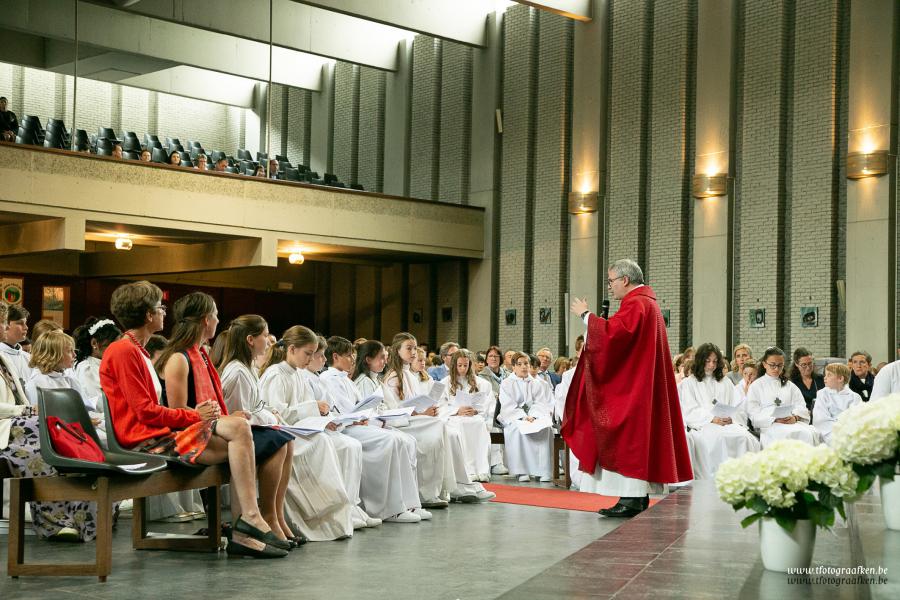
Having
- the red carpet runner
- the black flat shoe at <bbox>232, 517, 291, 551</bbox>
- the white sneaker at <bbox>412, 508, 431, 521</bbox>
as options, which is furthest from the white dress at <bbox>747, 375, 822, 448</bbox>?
the black flat shoe at <bbox>232, 517, 291, 551</bbox>

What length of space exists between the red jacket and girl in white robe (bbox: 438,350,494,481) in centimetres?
425

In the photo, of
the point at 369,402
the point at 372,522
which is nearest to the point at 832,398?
the point at 369,402

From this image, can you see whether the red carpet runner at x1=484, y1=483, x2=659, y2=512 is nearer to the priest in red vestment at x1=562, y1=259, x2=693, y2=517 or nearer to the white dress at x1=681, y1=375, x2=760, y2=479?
the priest in red vestment at x1=562, y1=259, x2=693, y2=517

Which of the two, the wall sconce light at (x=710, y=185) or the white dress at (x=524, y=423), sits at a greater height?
the wall sconce light at (x=710, y=185)

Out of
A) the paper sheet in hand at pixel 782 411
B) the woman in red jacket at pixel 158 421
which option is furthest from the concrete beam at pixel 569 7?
the woman in red jacket at pixel 158 421

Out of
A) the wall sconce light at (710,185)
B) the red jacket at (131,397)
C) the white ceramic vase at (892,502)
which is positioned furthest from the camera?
the wall sconce light at (710,185)

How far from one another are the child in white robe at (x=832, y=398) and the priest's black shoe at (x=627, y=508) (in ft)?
10.8

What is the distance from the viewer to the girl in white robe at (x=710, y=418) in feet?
32.8

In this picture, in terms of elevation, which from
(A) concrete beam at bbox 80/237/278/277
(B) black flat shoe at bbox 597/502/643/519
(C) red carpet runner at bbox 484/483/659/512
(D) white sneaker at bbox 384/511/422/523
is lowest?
(C) red carpet runner at bbox 484/483/659/512

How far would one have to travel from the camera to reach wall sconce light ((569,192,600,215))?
717 inches

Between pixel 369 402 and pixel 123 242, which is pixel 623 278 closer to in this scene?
pixel 369 402

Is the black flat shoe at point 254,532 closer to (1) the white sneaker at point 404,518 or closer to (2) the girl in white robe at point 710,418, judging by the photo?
(1) the white sneaker at point 404,518

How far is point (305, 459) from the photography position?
22.4ft

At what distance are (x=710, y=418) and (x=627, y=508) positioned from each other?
292 centimetres
